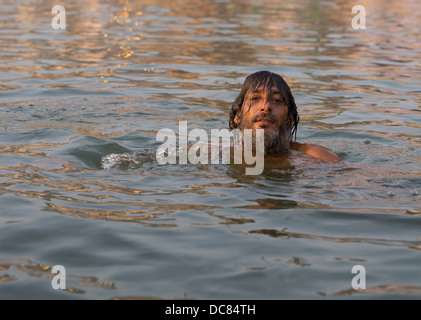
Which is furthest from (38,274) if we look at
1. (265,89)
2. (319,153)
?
(319,153)

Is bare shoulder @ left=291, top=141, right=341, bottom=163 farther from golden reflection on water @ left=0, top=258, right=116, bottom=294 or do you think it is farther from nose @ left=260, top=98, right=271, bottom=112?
golden reflection on water @ left=0, top=258, right=116, bottom=294

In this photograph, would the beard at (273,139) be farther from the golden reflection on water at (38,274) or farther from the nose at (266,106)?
the golden reflection on water at (38,274)

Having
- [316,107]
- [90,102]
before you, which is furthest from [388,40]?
[90,102]

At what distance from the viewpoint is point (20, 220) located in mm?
5031

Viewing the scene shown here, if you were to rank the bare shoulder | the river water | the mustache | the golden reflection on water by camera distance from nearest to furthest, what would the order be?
the golden reflection on water
the river water
the mustache
the bare shoulder

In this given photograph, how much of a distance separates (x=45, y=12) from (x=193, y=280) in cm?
1892

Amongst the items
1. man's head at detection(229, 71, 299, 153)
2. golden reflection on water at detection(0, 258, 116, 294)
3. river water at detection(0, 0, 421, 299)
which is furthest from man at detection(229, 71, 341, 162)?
golden reflection on water at detection(0, 258, 116, 294)

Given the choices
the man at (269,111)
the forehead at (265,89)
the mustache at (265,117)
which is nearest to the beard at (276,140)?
the man at (269,111)

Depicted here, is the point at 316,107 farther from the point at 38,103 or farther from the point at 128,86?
the point at 38,103

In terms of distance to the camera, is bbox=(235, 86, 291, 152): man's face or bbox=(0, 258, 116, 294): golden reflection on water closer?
bbox=(0, 258, 116, 294): golden reflection on water

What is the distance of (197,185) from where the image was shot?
5.98 m

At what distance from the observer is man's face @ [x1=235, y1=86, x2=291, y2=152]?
6508 millimetres

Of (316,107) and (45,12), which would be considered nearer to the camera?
(316,107)

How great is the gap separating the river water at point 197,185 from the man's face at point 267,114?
11.5 inches
